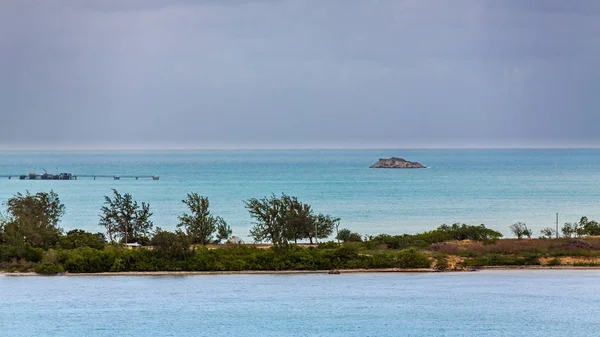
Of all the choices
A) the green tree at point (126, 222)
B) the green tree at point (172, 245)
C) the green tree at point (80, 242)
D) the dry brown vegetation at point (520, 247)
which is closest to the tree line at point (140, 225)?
the green tree at point (126, 222)

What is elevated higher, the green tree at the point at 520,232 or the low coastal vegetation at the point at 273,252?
the green tree at the point at 520,232

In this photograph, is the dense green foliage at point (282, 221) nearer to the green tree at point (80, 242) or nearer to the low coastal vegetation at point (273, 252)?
the low coastal vegetation at point (273, 252)

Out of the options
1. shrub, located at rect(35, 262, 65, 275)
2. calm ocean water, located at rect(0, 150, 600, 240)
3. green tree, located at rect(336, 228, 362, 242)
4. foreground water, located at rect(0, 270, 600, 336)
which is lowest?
foreground water, located at rect(0, 270, 600, 336)

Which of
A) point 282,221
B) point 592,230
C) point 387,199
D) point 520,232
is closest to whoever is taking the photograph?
point 282,221

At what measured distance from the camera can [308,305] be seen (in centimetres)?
3322

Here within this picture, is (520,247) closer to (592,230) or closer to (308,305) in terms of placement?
(592,230)

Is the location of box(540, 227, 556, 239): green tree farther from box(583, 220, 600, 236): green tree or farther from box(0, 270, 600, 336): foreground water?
box(0, 270, 600, 336): foreground water

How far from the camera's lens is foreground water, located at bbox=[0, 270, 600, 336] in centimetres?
2978

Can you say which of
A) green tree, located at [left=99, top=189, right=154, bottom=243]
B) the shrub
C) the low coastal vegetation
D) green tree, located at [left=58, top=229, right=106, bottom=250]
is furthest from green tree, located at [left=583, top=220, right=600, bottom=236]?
the shrub

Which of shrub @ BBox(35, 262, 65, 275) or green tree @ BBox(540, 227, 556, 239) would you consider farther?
green tree @ BBox(540, 227, 556, 239)

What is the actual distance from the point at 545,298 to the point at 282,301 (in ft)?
33.5

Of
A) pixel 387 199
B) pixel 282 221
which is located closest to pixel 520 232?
pixel 282 221

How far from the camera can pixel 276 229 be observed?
146ft

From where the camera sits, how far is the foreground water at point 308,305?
29.8 metres
